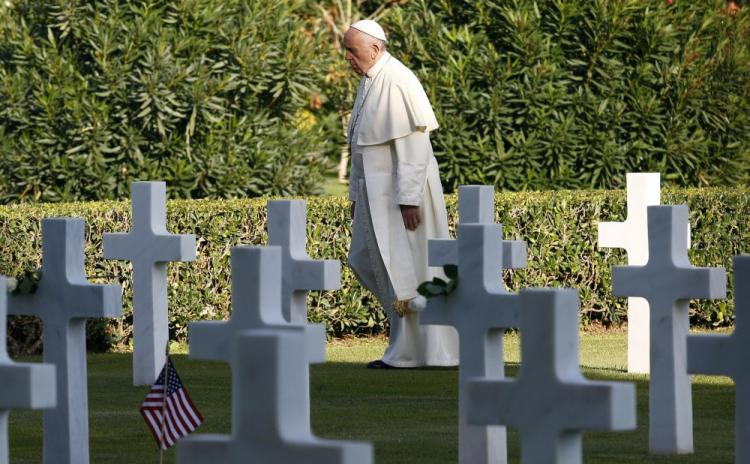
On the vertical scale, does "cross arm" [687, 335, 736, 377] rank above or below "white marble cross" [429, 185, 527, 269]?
below

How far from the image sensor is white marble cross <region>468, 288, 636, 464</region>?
4289mm

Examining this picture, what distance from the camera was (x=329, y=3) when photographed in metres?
24.1

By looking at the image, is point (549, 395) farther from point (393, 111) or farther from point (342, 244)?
point (342, 244)

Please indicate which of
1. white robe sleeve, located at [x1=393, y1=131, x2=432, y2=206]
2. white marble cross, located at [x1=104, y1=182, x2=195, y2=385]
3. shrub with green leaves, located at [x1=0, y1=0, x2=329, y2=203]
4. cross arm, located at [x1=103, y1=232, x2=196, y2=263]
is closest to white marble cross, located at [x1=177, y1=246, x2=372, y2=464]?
cross arm, located at [x1=103, y1=232, x2=196, y2=263]

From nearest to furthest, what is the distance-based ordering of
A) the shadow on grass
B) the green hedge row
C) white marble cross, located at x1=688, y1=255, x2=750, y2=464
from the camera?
white marble cross, located at x1=688, y1=255, x2=750, y2=464, the shadow on grass, the green hedge row

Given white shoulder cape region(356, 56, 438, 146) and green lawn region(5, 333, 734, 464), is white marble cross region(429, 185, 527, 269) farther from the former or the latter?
white shoulder cape region(356, 56, 438, 146)

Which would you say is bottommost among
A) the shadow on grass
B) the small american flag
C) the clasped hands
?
the shadow on grass

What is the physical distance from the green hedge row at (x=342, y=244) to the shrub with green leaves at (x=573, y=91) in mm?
1363

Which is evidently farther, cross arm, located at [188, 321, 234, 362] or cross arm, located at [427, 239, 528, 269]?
cross arm, located at [427, 239, 528, 269]

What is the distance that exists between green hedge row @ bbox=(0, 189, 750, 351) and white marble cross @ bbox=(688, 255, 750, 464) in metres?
6.61

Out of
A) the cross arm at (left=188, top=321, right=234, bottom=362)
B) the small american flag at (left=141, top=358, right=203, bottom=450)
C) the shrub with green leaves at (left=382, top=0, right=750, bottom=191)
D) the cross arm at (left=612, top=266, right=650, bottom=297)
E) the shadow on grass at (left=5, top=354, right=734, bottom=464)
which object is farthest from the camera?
the shrub with green leaves at (left=382, top=0, right=750, bottom=191)

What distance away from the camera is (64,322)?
6.50 metres

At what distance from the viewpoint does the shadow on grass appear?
23.4 ft

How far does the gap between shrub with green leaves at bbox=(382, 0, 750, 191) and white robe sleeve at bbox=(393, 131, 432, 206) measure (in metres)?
4.54
